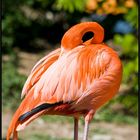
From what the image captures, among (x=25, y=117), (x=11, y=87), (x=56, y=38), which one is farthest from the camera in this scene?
(x=56, y=38)

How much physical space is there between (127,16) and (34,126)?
1291 mm

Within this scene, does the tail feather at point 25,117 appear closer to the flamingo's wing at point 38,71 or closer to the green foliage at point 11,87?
the flamingo's wing at point 38,71

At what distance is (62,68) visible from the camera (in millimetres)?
1367

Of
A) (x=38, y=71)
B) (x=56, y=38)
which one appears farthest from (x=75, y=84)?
(x=56, y=38)

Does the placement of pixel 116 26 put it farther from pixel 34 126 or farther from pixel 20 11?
pixel 34 126

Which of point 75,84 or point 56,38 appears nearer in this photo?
point 75,84

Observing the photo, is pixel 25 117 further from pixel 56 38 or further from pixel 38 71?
pixel 56 38

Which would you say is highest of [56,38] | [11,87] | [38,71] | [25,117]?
[56,38]

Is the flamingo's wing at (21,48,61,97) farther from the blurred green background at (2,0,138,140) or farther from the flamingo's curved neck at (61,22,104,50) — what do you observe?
the blurred green background at (2,0,138,140)

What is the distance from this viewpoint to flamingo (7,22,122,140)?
4.37 ft

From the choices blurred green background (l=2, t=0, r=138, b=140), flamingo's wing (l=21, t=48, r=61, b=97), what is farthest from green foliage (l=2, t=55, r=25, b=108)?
flamingo's wing (l=21, t=48, r=61, b=97)

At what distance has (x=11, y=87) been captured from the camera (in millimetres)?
5934

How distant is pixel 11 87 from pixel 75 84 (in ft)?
15.2

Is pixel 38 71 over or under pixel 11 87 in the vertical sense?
under
